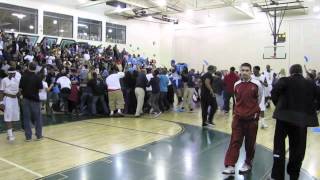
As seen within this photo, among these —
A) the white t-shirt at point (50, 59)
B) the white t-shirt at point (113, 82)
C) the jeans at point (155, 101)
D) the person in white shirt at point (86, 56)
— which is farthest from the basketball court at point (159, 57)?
the white t-shirt at point (50, 59)

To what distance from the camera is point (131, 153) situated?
18.2 ft

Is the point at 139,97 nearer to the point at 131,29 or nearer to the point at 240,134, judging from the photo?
the point at 240,134

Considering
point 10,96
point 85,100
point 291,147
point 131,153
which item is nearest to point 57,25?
point 85,100

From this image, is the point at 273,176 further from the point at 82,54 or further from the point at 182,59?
the point at 182,59

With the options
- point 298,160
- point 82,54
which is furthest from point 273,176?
point 82,54

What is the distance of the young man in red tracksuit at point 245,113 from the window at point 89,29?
615 inches

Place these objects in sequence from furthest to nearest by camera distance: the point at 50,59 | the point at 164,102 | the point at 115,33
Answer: the point at 115,33
the point at 50,59
the point at 164,102

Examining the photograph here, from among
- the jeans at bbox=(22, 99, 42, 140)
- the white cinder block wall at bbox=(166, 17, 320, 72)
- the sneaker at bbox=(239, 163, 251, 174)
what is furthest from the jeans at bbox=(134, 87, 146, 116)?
the white cinder block wall at bbox=(166, 17, 320, 72)

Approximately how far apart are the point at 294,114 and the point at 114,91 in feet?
20.7

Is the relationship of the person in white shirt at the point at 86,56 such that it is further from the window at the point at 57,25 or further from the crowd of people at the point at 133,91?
the window at the point at 57,25

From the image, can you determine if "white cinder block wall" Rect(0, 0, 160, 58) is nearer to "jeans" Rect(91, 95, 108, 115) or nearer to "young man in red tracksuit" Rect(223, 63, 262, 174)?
"jeans" Rect(91, 95, 108, 115)

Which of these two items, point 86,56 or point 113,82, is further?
point 86,56

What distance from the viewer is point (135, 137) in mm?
6840

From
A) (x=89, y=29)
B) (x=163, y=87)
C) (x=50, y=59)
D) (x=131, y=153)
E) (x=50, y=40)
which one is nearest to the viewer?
(x=131, y=153)
